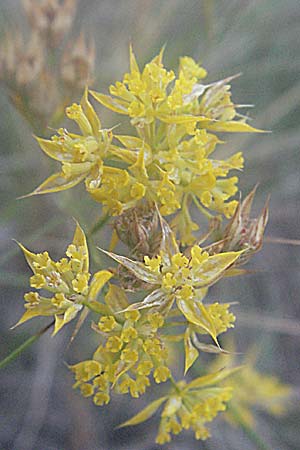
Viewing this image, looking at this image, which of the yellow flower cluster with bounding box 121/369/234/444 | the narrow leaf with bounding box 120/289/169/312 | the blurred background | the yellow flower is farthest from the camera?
the blurred background

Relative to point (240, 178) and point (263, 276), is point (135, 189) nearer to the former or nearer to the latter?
point (240, 178)

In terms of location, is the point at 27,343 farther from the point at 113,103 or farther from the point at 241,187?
the point at 241,187

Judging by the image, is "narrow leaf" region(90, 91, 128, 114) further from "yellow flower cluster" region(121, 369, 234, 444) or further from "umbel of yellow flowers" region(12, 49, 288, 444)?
"yellow flower cluster" region(121, 369, 234, 444)

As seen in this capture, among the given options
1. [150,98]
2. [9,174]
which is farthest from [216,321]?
[9,174]

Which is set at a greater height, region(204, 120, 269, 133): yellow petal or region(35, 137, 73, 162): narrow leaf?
region(35, 137, 73, 162): narrow leaf

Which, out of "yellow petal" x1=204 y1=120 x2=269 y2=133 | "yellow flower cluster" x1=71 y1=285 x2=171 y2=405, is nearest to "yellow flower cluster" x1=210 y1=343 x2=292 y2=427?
"yellow flower cluster" x1=71 y1=285 x2=171 y2=405
